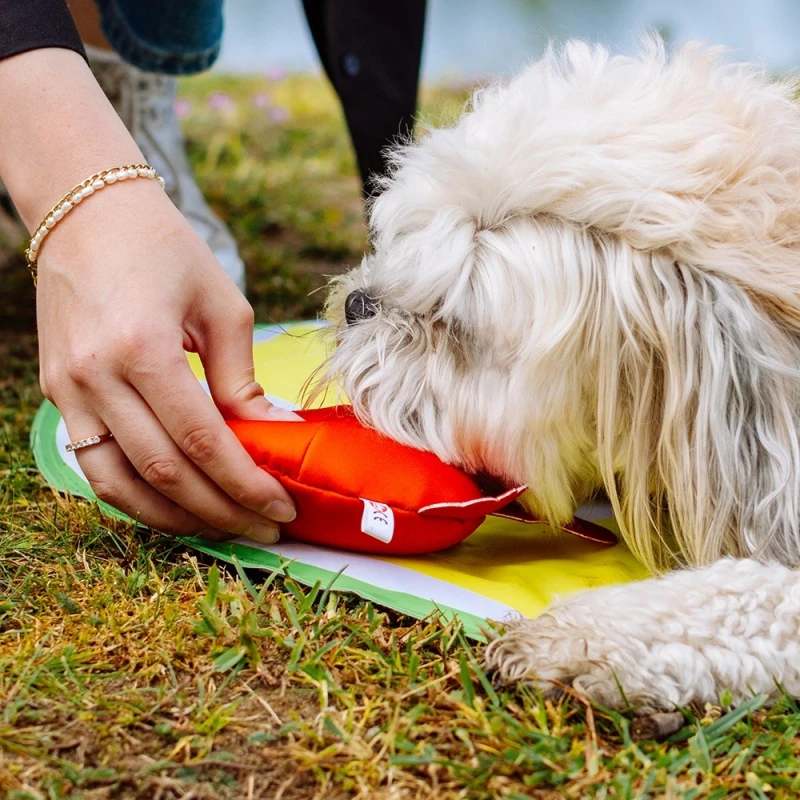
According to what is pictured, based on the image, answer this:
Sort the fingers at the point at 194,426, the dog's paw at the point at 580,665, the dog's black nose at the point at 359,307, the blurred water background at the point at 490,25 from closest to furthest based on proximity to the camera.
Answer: the dog's paw at the point at 580,665
the fingers at the point at 194,426
the dog's black nose at the point at 359,307
the blurred water background at the point at 490,25

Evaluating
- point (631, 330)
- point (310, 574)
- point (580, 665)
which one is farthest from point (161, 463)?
Result: point (631, 330)

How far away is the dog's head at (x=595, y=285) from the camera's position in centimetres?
189

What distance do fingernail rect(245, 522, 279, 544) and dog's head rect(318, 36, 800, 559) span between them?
11.7 inches

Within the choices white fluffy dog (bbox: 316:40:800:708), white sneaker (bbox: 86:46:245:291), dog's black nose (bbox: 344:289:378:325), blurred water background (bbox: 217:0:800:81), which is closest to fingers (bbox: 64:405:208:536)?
white fluffy dog (bbox: 316:40:800:708)

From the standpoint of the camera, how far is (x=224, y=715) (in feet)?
4.96

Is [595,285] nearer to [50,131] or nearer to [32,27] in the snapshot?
[50,131]

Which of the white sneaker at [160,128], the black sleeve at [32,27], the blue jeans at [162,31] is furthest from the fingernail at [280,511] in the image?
the blue jeans at [162,31]

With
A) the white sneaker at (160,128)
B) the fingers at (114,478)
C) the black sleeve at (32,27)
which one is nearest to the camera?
the fingers at (114,478)

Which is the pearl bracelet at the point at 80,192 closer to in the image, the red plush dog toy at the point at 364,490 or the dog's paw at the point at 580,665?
the red plush dog toy at the point at 364,490

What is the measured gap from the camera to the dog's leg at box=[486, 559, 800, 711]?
1592 millimetres

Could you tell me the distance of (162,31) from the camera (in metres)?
3.60

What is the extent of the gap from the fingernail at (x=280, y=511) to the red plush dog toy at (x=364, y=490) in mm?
22

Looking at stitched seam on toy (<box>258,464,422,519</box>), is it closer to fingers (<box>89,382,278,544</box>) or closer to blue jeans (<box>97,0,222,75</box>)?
fingers (<box>89,382,278,544</box>)

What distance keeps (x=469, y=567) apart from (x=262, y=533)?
415 millimetres
